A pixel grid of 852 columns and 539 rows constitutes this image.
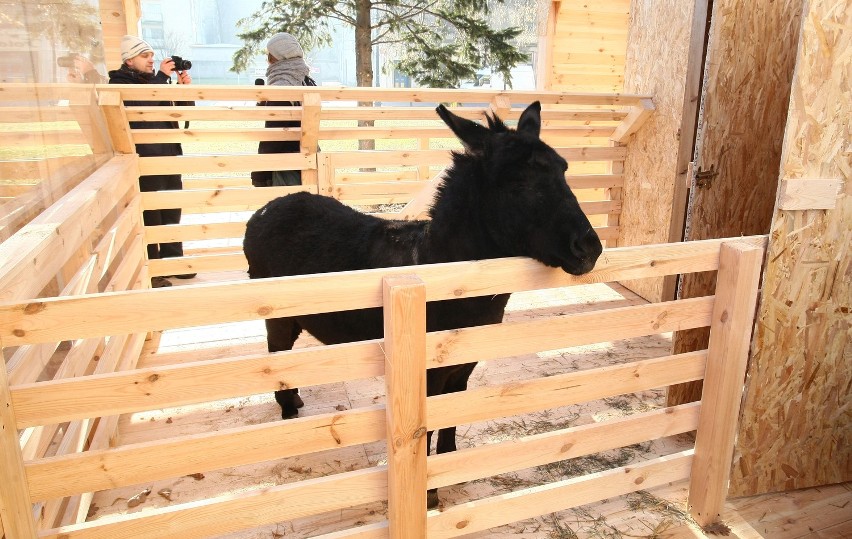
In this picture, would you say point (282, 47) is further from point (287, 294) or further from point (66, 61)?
point (287, 294)

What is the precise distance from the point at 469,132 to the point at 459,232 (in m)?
0.52

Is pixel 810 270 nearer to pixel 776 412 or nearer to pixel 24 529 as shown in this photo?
pixel 776 412

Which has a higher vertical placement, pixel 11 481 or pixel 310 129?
pixel 310 129

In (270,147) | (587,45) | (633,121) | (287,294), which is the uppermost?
(587,45)

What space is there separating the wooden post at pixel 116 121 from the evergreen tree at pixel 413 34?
24.2ft

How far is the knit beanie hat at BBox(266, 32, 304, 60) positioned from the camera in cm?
668

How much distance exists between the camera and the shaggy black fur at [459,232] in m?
2.50

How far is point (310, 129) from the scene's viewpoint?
20.9ft

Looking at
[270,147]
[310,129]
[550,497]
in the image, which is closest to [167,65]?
[270,147]

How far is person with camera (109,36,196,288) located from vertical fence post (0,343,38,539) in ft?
16.3

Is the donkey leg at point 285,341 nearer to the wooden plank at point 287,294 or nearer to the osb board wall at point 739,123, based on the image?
the wooden plank at point 287,294

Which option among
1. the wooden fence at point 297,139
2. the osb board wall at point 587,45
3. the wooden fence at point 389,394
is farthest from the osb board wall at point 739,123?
the osb board wall at point 587,45

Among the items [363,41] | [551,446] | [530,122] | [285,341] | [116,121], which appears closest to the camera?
[551,446]

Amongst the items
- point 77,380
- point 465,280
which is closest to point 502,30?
point 465,280
